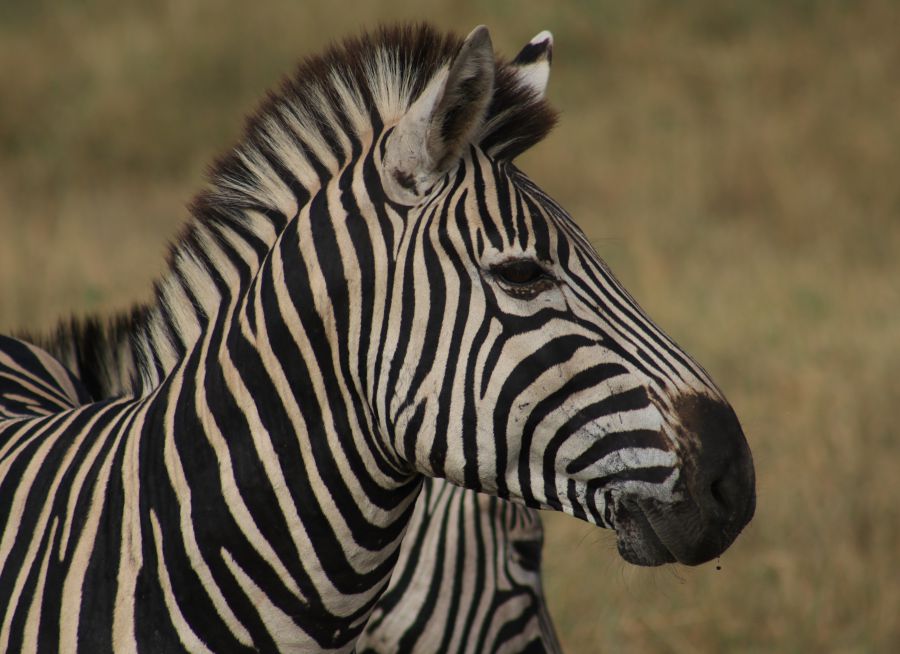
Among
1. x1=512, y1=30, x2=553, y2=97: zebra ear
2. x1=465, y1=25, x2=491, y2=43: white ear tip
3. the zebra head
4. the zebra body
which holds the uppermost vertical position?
x1=512, y1=30, x2=553, y2=97: zebra ear

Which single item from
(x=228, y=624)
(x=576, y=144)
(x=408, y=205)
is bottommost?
(x=228, y=624)

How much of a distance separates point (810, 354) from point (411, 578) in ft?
19.0

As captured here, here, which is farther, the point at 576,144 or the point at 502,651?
the point at 576,144

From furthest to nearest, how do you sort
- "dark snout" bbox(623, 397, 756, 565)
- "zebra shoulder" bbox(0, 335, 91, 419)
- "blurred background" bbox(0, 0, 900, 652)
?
"blurred background" bbox(0, 0, 900, 652), "zebra shoulder" bbox(0, 335, 91, 419), "dark snout" bbox(623, 397, 756, 565)

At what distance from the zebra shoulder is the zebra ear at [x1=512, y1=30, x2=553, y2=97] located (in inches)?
75.5

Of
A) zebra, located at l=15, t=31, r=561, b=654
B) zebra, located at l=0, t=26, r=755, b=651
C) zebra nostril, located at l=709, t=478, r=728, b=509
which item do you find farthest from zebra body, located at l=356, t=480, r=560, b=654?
zebra nostril, located at l=709, t=478, r=728, b=509

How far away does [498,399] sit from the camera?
8.41ft

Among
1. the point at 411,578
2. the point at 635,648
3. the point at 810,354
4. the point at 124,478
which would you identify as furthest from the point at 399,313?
the point at 810,354

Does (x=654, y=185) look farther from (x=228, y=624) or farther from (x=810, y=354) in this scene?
(x=228, y=624)

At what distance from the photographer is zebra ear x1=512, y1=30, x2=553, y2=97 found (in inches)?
117

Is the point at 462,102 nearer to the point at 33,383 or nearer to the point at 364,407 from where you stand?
the point at 364,407

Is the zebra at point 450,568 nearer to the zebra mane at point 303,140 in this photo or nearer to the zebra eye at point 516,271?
the zebra mane at point 303,140

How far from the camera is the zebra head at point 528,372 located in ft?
8.21

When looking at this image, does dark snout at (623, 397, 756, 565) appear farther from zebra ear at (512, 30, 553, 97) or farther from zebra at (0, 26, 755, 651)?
zebra ear at (512, 30, 553, 97)
